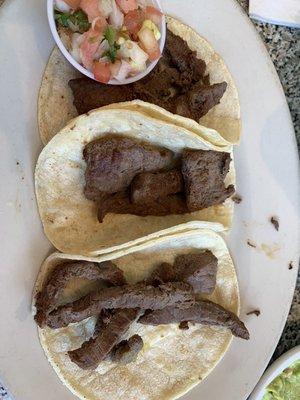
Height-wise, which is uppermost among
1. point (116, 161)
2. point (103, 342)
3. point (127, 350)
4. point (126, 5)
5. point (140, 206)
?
point (126, 5)

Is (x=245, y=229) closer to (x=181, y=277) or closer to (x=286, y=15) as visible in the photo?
(x=181, y=277)

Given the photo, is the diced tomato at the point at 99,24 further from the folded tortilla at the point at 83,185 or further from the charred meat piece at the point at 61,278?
the charred meat piece at the point at 61,278

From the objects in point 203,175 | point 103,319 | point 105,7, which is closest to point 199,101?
point 203,175

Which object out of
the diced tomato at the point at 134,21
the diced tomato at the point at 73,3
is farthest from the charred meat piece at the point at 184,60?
the diced tomato at the point at 73,3

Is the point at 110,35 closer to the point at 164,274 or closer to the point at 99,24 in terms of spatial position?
the point at 99,24

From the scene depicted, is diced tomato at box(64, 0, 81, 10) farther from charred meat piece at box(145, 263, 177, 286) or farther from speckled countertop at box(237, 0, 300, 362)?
charred meat piece at box(145, 263, 177, 286)

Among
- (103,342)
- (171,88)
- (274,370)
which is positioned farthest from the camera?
(274,370)
